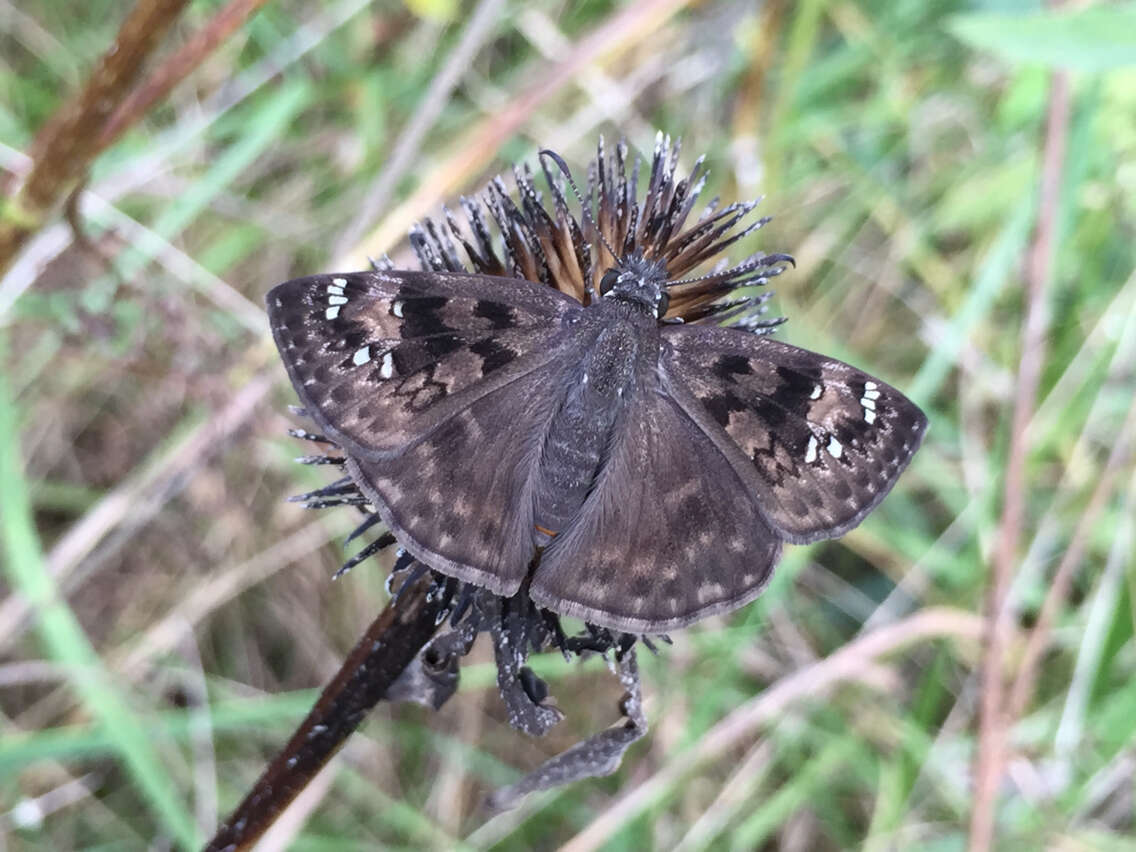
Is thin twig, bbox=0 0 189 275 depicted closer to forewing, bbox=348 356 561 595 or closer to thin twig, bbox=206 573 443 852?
forewing, bbox=348 356 561 595

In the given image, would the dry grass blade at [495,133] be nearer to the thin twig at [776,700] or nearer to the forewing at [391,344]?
the forewing at [391,344]

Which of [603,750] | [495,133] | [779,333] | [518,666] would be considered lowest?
[603,750]

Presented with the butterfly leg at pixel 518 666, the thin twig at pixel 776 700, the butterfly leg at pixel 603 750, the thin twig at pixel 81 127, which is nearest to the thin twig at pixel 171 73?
the thin twig at pixel 81 127

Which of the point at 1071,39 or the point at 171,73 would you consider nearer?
the point at 1071,39

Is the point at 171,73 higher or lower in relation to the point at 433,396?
higher

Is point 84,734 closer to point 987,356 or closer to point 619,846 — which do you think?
point 619,846

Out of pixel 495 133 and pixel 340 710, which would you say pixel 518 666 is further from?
pixel 495 133

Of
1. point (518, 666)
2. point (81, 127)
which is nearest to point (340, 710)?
point (518, 666)
